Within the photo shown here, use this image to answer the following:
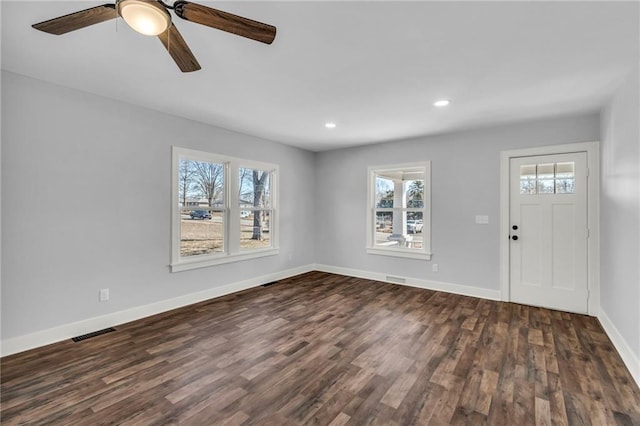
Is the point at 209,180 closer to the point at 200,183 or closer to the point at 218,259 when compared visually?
the point at 200,183

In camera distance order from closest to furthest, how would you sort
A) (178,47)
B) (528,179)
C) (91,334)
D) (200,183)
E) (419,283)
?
(178,47) → (91,334) → (528,179) → (200,183) → (419,283)

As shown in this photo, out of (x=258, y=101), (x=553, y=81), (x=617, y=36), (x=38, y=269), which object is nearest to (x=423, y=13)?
(x=617, y=36)

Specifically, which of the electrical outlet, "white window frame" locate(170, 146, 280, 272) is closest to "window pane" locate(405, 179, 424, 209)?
"white window frame" locate(170, 146, 280, 272)

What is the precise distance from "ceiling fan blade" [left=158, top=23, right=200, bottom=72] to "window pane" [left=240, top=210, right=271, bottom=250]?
3059 millimetres

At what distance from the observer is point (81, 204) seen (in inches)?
124

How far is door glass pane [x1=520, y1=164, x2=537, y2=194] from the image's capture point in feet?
13.6

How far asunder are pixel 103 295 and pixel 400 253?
170 inches

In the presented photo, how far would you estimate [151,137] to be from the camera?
146 inches

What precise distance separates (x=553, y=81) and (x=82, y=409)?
4.68 m

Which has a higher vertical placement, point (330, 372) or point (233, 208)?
point (233, 208)

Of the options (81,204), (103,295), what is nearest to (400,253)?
(103,295)

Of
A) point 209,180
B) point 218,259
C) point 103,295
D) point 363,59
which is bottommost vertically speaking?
point 103,295

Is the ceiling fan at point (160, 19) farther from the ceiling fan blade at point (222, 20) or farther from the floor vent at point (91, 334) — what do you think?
the floor vent at point (91, 334)

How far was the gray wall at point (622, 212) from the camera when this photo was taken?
2.44m
